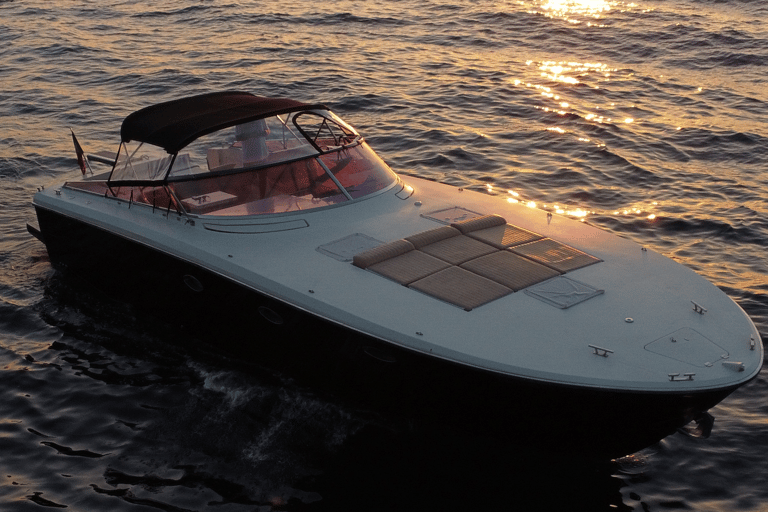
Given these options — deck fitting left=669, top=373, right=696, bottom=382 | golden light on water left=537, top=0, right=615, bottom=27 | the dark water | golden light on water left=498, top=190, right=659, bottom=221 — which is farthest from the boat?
golden light on water left=537, top=0, right=615, bottom=27

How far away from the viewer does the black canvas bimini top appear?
7.62 m

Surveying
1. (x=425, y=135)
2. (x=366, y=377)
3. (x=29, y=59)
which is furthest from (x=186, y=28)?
(x=366, y=377)

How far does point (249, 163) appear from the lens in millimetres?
7914

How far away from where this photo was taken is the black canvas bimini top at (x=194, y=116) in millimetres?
7621

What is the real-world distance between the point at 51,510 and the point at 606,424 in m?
4.20

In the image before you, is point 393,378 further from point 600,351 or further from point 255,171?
point 255,171

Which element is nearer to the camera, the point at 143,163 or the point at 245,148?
the point at 245,148

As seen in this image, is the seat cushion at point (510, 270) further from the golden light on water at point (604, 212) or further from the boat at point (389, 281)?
the golden light on water at point (604, 212)

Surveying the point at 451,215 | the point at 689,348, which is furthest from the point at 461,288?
the point at 689,348

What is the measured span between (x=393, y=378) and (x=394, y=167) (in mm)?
6909

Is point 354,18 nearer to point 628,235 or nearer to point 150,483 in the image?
point 628,235

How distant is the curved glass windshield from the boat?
0.02m

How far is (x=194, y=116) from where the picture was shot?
7.96 metres

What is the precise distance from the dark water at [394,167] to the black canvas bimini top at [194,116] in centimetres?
193
